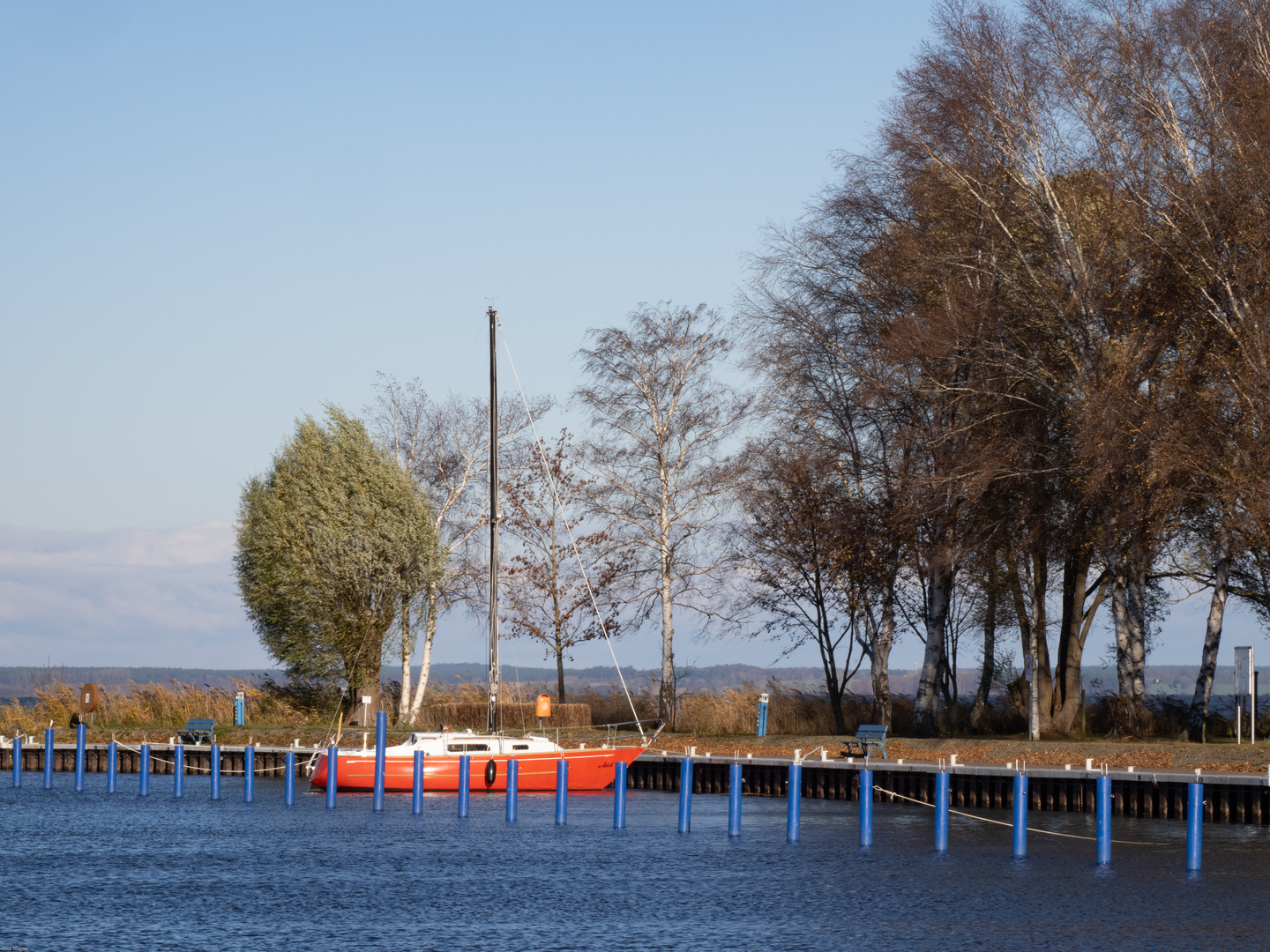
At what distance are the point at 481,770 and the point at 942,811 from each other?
53.4 feet

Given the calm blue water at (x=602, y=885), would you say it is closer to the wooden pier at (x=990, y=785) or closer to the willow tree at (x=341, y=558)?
the wooden pier at (x=990, y=785)

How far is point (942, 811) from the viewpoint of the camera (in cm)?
2819

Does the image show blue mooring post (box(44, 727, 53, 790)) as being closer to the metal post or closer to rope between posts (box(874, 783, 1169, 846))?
the metal post

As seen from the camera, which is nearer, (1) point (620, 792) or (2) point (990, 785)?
(1) point (620, 792)

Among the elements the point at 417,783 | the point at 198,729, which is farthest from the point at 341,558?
the point at 417,783

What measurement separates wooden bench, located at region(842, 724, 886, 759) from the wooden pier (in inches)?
17.5

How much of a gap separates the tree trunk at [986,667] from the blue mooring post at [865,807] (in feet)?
53.4

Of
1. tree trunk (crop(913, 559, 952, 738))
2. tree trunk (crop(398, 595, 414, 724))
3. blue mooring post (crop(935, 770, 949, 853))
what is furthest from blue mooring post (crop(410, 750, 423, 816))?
tree trunk (crop(398, 595, 414, 724))

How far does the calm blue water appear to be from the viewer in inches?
842

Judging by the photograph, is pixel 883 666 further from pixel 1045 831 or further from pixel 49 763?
pixel 49 763

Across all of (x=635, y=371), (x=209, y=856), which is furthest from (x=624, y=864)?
(x=635, y=371)

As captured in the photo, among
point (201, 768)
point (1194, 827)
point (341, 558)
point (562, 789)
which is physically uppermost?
point (341, 558)

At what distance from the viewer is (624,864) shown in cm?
2802

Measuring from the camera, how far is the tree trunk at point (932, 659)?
42.5 metres
